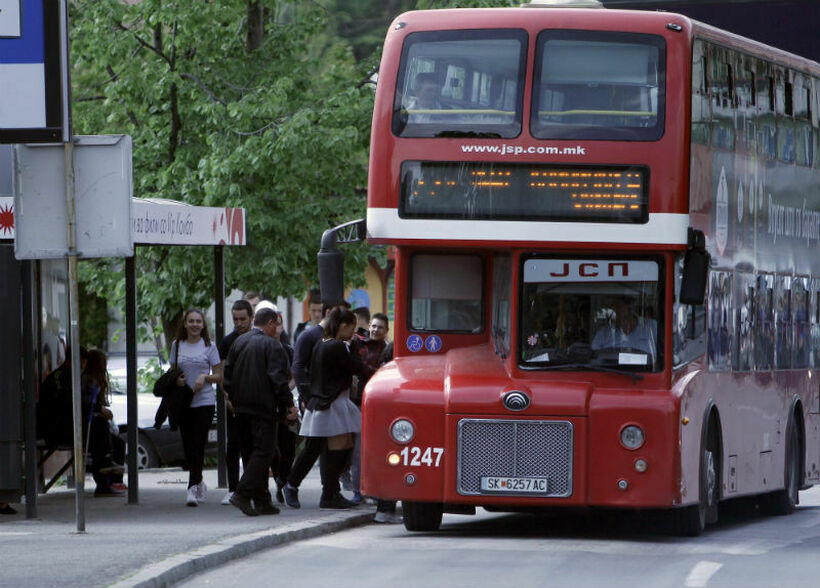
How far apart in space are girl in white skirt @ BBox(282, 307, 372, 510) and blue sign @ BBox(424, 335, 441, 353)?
1.21 meters

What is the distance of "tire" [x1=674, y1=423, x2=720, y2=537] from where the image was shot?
→ 14672mm

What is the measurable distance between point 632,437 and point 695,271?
50.9 inches

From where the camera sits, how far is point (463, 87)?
564 inches

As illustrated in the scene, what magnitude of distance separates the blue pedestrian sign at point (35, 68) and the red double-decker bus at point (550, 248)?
2400 mm

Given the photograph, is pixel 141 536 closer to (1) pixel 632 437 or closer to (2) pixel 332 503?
(2) pixel 332 503

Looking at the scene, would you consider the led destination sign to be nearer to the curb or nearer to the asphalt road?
the asphalt road

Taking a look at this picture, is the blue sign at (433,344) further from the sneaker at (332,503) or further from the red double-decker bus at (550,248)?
the sneaker at (332,503)

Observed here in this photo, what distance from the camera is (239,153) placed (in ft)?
85.5

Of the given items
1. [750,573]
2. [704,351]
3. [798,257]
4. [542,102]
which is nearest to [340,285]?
[542,102]

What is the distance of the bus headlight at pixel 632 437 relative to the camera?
45.5ft

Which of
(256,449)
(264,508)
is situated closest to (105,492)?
(264,508)

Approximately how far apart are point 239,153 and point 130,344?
9.56 m

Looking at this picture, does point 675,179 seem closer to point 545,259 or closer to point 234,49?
point 545,259

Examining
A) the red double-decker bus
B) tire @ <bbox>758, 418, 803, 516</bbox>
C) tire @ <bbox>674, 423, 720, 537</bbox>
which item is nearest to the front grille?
the red double-decker bus
